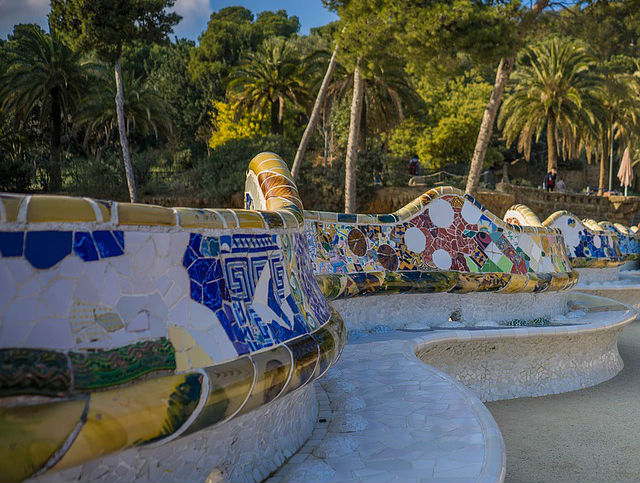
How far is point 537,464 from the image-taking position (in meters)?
4.75

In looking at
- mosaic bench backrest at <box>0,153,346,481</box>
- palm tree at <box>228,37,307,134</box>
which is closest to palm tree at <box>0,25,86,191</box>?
palm tree at <box>228,37,307,134</box>

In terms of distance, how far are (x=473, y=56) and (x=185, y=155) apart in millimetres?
17047

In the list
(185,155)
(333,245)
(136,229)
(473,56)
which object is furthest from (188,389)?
(185,155)

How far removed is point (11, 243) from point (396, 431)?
2338 millimetres

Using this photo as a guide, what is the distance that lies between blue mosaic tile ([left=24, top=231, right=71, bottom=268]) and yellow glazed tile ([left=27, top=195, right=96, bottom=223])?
0.05 m

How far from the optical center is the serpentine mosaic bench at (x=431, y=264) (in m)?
5.97

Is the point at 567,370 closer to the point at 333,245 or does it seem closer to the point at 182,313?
the point at 333,245

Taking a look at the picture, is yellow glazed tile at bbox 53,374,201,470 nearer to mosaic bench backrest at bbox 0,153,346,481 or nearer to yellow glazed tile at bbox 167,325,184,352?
mosaic bench backrest at bbox 0,153,346,481

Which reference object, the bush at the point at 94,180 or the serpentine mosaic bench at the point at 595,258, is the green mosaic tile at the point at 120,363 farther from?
the bush at the point at 94,180

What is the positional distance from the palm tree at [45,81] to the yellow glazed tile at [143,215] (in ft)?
71.8

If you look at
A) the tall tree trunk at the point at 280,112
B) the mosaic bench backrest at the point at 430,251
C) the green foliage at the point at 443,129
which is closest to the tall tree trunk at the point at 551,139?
the green foliage at the point at 443,129

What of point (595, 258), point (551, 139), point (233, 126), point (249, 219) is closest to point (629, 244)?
point (595, 258)

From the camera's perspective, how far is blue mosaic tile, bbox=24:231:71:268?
2061mm

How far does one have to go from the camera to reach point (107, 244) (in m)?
2.24
